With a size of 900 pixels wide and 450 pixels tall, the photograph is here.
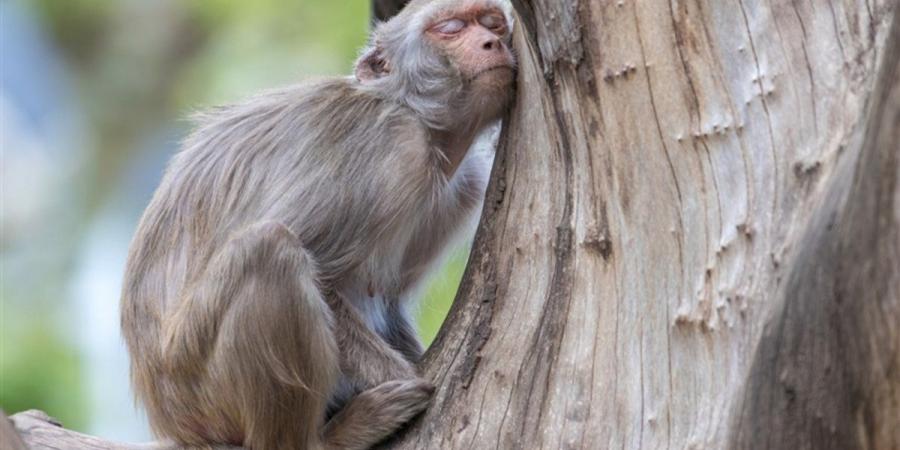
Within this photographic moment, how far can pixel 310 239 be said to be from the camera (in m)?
5.47

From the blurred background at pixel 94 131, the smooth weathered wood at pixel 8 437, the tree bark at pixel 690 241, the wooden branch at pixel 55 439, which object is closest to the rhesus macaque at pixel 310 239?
the wooden branch at pixel 55 439

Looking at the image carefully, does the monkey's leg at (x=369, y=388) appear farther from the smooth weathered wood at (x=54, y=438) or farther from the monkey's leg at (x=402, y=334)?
the smooth weathered wood at (x=54, y=438)

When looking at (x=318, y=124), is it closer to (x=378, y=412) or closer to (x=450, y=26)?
(x=450, y=26)

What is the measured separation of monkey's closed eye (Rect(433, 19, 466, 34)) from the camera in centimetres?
581

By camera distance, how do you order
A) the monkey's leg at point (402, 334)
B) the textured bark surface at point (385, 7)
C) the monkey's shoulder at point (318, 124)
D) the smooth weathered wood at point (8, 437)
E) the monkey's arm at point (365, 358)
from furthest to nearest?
the textured bark surface at point (385, 7)
the monkey's leg at point (402, 334)
the monkey's shoulder at point (318, 124)
the monkey's arm at point (365, 358)
the smooth weathered wood at point (8, 437)

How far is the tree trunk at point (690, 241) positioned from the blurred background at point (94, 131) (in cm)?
927

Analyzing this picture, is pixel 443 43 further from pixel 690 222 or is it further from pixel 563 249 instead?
pixel 690 222

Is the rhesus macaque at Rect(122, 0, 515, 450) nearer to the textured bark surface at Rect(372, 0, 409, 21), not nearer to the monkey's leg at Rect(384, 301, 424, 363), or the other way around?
the monkey's leg at Rect(384, 301, 424, 363)

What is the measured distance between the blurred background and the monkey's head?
26.2 ft

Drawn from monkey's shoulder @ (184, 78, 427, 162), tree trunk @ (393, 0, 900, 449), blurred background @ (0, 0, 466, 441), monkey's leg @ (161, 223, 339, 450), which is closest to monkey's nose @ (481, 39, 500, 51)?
tree trunk @ (393, 0, 900, 449)

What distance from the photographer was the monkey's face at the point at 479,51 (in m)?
5.50

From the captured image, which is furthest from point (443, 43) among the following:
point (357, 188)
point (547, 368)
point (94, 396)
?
point (94, 396)

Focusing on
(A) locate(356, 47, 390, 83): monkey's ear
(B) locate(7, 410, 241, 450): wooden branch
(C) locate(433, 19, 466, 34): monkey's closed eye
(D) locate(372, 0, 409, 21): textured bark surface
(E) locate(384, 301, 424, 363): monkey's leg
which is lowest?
(B) locate(7, 410, 241, 450): wooden branch

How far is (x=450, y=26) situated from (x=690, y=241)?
2.08 m
